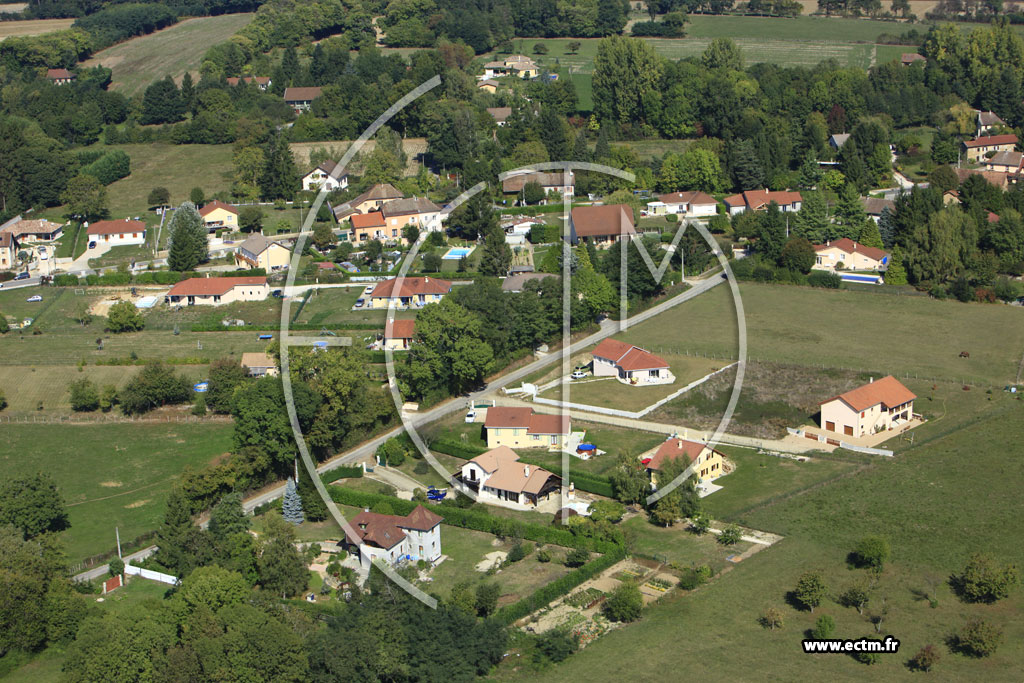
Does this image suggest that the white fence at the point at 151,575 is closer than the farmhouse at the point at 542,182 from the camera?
Yes

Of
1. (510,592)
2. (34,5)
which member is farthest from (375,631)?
(34,5)

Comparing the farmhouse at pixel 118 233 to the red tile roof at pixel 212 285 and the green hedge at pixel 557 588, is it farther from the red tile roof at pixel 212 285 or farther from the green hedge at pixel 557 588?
the green hedge at pixel 557 588

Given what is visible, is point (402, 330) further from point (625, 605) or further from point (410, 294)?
point (625, 605)

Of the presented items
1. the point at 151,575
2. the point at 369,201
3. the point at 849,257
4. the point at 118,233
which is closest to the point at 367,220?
the point at 369,201

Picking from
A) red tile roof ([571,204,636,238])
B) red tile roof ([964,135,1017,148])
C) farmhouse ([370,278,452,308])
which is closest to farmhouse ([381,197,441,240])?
red tile roof ([571,204,636,238])

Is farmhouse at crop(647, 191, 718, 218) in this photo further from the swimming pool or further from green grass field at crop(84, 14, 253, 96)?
green grass field at crop(84, 14, 253, 96)

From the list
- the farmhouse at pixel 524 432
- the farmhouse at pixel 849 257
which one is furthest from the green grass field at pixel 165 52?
the farmhouse at pixel 524 432

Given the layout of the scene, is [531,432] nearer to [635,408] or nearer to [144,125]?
[635,408]
